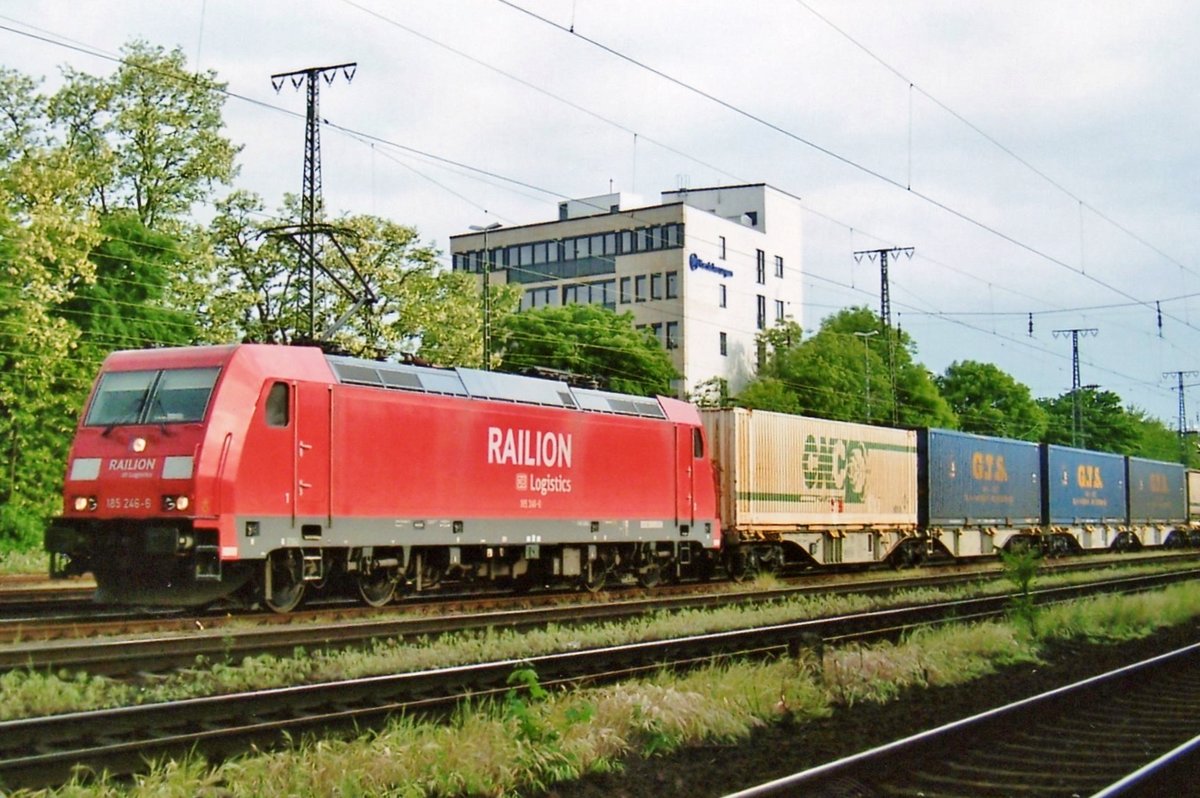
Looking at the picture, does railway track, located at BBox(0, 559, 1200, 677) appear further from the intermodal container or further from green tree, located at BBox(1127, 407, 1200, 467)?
green tree, located at BBox(1127, 407, 1200, 467)

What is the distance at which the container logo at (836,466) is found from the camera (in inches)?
1190

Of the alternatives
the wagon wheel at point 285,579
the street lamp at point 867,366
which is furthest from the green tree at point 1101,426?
the wagon wheel at point 285,579

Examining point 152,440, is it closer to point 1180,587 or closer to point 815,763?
point 815,763

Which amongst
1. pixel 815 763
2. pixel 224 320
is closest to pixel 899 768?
pixel 815 763

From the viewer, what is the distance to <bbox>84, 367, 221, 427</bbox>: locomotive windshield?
17.3 metres

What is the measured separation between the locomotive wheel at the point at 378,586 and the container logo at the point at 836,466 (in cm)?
1245

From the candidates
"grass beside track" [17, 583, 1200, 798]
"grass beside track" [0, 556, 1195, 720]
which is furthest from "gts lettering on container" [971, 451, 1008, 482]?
"grass beside track" [17, 583, 1200, 798]

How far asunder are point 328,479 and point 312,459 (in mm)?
427

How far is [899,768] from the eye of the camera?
9.67 m

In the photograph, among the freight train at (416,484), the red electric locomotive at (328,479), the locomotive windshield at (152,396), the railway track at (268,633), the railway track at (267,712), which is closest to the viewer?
the railway track at (267,712)

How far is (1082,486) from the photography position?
44562 millimetres

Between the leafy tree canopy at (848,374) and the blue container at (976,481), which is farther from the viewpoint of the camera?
the leafy tree canopy at (848,374)

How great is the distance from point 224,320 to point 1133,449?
329 ft

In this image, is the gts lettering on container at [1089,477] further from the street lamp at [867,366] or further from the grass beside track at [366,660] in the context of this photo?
the grass beside track at [366,660]
